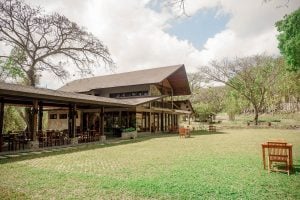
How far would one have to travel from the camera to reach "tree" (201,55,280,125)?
3891 cm

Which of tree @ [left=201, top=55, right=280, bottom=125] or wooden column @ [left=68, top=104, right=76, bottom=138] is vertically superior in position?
tree @ [left=201, top=55, right=280, bottom=125]

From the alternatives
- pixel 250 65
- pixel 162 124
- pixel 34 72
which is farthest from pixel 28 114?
pixel 250 65

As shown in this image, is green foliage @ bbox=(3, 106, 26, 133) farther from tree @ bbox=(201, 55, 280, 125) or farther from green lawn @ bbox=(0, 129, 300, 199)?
tree @ bbox=(201, 55, 280, 125)

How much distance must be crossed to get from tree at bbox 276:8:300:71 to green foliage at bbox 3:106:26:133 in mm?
27584

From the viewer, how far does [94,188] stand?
6141 mm

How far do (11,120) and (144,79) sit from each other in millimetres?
14343

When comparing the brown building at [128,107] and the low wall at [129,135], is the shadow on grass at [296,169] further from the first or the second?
the low wall at [129,135]

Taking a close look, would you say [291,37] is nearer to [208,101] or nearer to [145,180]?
[145,180]

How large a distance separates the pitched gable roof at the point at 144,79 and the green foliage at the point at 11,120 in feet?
19.5

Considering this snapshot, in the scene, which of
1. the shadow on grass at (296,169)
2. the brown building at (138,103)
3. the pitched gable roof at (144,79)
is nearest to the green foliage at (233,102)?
the brown building at (138,103)

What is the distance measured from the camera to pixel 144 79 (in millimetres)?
28312

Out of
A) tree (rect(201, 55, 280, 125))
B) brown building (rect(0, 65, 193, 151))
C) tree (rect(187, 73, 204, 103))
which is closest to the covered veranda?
brown building (rect(0, 65, 193, 151))

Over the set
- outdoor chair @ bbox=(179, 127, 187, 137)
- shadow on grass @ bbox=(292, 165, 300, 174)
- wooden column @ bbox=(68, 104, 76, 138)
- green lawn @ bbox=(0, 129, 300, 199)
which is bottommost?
shadow on grass @ bbox=(292, 165, 300, 174)

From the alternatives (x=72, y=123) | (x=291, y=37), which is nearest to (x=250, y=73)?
(x=291, y=37)
